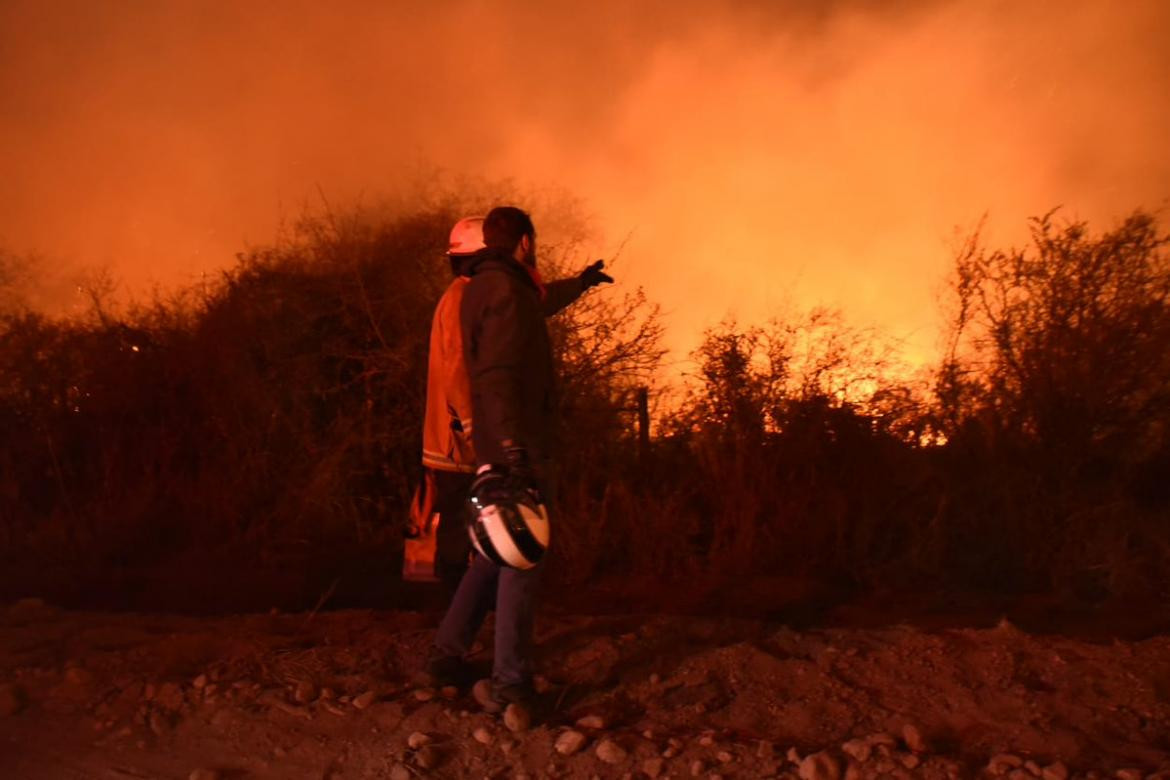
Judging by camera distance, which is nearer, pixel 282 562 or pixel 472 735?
pixel 472 735

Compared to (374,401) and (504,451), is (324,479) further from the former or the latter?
(504,451)

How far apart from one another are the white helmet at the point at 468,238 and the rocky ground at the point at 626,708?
1.85m

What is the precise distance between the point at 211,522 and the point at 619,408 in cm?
343

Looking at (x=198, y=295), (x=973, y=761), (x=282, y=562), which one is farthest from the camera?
(x=198, y=295)

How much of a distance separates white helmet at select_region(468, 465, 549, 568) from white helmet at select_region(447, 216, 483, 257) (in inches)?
41.4

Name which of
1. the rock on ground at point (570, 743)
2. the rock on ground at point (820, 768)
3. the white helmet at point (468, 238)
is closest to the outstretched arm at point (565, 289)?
the white helmet at point (468, 238)

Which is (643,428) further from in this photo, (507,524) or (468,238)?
(507,524)

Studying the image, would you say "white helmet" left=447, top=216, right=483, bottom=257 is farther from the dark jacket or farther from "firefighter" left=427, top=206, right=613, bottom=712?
the dark jacket

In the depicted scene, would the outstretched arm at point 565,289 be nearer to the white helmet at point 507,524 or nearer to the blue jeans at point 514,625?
the white helmet at point 507,524

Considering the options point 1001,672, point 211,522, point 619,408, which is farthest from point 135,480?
point 1001,672

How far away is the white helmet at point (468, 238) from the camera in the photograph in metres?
4.50

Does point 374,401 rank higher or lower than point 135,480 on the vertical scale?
higher

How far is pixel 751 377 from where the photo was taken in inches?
332

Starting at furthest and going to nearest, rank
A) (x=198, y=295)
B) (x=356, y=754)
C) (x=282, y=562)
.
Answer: (x=198, y=295)
(x=282, y=562)
(x=356, y=754)
